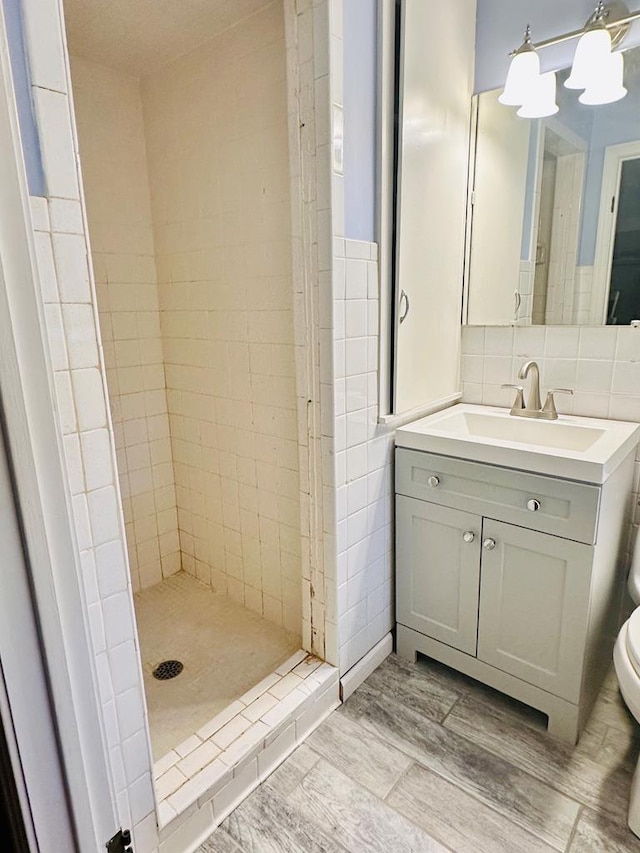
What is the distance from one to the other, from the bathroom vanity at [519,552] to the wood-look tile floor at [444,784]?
0.09 meters

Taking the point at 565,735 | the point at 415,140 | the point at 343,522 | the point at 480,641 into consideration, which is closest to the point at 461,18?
the point at 415,140

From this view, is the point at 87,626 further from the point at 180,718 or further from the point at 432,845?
the point at 432,845

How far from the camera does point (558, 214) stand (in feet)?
5.49

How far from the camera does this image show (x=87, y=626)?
84 centimetres

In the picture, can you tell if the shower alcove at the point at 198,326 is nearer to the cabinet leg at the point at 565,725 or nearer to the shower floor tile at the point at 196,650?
the shower floor tile at the point at 196,650

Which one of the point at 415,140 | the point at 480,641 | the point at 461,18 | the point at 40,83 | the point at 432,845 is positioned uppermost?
the point at 461,18

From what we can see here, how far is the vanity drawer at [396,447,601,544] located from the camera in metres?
1.32

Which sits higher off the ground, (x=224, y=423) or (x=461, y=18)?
(x=461, y=18)

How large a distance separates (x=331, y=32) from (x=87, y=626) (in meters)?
1.38

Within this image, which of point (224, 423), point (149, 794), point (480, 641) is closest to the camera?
point (149, 794)

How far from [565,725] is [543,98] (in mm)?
1946

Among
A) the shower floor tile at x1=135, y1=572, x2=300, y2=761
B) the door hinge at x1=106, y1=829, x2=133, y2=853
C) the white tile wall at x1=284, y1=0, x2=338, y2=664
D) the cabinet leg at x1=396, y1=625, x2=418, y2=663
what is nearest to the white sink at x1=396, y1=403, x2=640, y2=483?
the white tile wall at x1=284, y1=0, x2=338, y2=664

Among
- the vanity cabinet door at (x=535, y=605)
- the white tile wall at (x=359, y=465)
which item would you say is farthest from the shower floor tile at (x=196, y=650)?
the vanity cabinet door at (x=535, y=605)

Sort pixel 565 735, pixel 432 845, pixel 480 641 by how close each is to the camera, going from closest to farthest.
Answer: pixel 432 845
pixel 565 735
pixel 480 641
